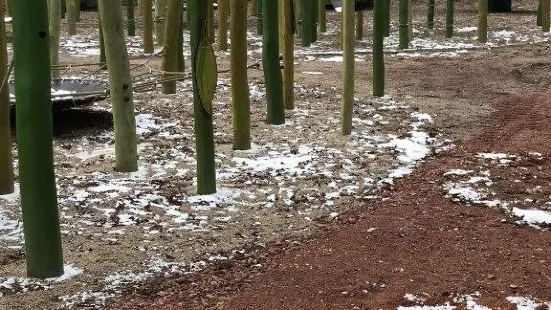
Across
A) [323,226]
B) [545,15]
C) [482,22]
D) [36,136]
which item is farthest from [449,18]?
[36,136]

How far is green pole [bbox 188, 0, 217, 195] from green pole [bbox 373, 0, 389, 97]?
8.50ft

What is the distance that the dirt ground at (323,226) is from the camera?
9.96 feet

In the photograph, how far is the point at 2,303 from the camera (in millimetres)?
2896

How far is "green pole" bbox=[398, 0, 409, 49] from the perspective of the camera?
9.57 meters

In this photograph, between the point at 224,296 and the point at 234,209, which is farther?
the point at 234,209

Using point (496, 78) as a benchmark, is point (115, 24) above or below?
above

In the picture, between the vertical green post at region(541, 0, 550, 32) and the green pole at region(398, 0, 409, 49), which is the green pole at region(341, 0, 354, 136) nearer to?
the green pole at region(398, 0, 409, 49)

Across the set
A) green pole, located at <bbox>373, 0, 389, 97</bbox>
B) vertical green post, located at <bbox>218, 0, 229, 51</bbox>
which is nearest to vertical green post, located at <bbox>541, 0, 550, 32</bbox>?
vertical green post, located at <bbox>218, 0, 229, 51</bbox>

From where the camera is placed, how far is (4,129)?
13.5 ft

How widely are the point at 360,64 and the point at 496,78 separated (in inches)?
64.3

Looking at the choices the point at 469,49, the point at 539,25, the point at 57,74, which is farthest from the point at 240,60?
the point at 539,25

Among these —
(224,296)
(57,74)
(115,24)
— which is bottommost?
(224,296)

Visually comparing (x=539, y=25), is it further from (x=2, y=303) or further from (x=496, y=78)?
(x=2, y=303)

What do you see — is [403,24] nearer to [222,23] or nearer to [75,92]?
[222,23]
